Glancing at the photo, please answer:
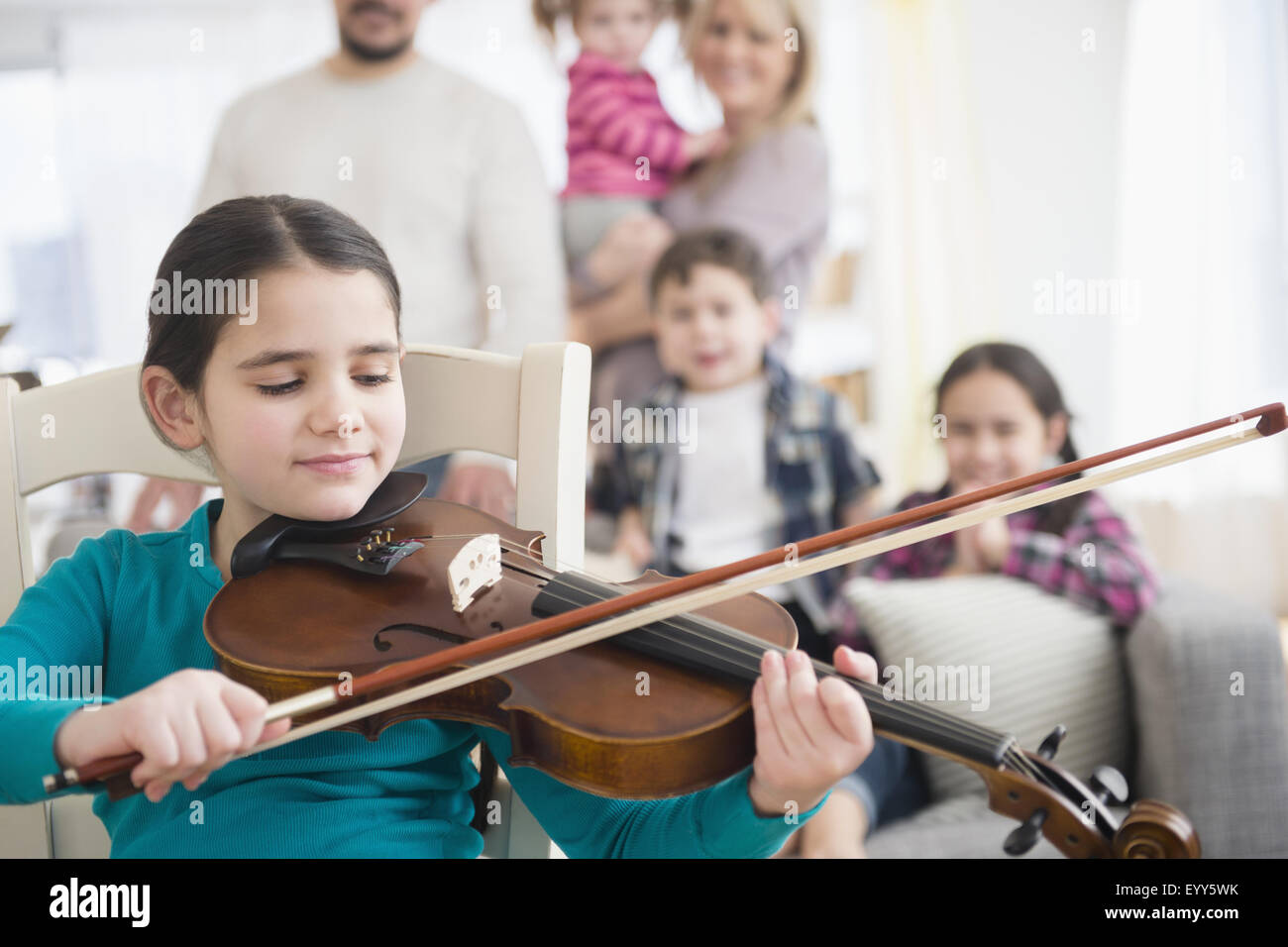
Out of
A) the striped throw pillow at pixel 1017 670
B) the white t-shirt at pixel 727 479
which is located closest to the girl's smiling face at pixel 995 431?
the striped throw pillow at pixel 1017 670

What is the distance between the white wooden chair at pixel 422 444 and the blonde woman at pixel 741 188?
5.15 ft

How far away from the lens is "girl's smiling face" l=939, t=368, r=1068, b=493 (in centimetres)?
174

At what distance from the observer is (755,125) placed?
2.51 m

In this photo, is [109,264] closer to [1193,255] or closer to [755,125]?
[755,125]

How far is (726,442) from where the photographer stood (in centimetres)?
231

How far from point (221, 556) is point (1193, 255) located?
8.94ft

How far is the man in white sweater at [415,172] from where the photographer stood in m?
2.06

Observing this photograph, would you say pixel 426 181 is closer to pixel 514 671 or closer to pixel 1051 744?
pixel 514 671

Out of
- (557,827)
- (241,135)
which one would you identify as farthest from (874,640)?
(241,135)

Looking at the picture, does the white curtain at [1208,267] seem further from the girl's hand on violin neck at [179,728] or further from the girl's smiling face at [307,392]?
the girl's hand on violin neck at [179,728]

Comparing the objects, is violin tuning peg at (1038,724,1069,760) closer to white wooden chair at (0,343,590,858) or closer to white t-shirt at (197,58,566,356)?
white wooden chair at (0,343,590,858)
